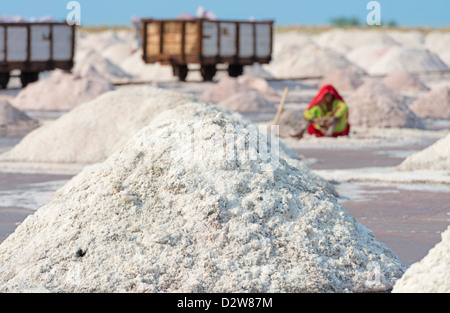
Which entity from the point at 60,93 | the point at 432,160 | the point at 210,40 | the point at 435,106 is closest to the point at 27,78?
the point at 60,93

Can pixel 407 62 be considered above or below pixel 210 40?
below

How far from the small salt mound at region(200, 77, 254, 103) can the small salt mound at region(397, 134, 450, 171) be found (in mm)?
9649

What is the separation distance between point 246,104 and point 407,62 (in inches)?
577

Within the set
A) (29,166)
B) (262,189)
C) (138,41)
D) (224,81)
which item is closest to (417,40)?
(138,41)

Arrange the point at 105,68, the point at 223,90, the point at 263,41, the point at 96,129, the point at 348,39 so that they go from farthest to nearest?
the point at 348,39 → the point at 105,68 → the point at 263,41 → the point at 223,90 → the point at 96,129

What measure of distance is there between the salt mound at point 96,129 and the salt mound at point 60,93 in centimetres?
823

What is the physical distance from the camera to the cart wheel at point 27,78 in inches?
856

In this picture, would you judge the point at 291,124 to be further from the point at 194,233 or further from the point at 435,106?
the point at 194,233

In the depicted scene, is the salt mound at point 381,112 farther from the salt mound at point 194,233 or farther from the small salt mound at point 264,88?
the salt mound at point 194,233

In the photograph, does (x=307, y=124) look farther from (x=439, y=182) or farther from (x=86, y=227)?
(x=86, y=227)

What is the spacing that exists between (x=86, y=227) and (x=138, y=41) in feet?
72.5

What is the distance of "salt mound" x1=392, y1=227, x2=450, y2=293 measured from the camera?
353 centimetres

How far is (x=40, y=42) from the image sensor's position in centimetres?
2131

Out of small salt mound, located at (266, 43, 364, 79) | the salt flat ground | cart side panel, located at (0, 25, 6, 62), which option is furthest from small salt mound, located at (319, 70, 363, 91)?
the salt flat ground
